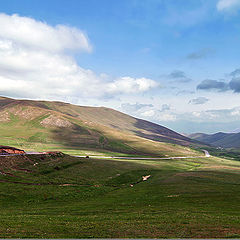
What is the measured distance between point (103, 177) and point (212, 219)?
67843 mm

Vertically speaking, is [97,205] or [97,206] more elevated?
[97,206]

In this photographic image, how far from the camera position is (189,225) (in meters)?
28.3

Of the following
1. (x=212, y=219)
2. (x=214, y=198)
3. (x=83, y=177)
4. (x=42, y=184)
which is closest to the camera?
(x=212, y=219)

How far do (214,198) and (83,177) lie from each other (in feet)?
177

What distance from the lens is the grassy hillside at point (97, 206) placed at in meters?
26.1

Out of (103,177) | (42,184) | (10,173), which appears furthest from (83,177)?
(10,173)

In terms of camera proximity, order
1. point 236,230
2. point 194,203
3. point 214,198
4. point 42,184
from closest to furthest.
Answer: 1. point 236,230
2. point 194,203
3. point 214,198
4. point 42,184

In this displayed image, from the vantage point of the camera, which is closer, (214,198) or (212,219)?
(212,219)

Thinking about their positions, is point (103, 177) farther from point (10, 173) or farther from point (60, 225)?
point (60, 225)

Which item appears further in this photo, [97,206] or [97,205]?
[97,205]

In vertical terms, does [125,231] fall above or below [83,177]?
above

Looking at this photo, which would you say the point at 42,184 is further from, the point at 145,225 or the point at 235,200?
the point at 235,200

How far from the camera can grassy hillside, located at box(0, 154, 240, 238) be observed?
85.7 feet

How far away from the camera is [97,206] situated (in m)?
47.0
